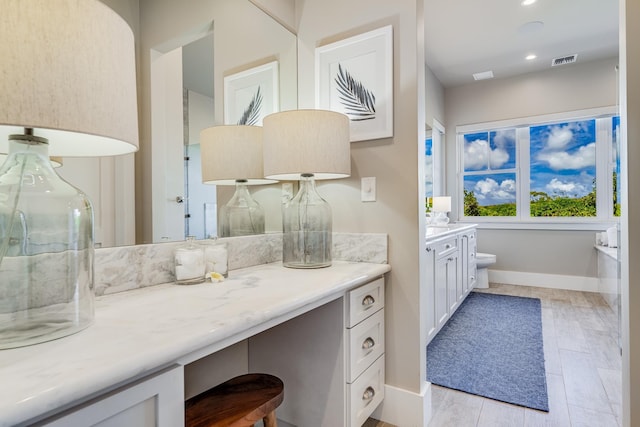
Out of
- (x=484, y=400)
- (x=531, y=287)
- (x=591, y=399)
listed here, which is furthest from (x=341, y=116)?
(x=531, y=287)

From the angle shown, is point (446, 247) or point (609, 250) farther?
point (609, 250)

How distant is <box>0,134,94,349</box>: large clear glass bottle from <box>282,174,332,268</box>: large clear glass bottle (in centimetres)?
98

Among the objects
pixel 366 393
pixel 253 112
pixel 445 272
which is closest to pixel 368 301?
pixel 366 393

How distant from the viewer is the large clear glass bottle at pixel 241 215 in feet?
5.41

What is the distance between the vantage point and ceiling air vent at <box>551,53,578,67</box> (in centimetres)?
397

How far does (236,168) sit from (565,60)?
14.5ft

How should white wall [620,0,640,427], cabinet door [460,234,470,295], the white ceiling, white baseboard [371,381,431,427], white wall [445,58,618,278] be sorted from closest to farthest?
white wall [620,0,640,427] < white baseboard [371,381,431,427] < the white ceiling < cabinet door [460,234,470,295] < white wall [445,58,618,278]

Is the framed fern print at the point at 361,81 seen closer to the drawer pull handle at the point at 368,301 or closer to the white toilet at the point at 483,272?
the drawer pull handle at the point at 368,301

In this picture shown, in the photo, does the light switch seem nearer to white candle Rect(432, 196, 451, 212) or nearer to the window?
white candle Rect(432, 196, 451, 212)

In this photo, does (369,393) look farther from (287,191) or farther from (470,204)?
(470,204)

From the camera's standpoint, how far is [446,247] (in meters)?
2.81

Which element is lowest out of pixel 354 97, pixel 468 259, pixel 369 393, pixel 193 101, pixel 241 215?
pixel 369 393

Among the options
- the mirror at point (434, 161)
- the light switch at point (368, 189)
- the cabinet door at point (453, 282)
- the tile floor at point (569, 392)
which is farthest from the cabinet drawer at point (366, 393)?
the mirror at point (434, 161)

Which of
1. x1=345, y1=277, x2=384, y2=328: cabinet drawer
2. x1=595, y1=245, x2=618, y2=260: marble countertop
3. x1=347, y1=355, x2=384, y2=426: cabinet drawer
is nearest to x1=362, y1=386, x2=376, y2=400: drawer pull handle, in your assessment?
x1=347, y1=355, x2=384, y2=426: cabinet drawer
